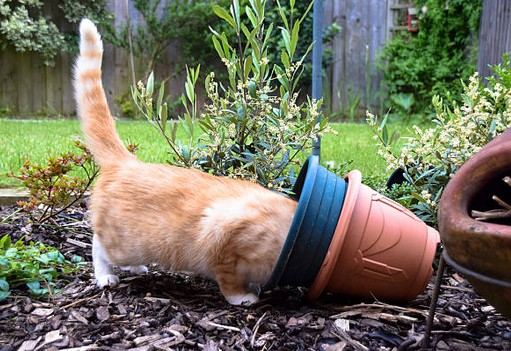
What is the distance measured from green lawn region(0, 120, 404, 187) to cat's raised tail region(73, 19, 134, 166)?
3.75 ft

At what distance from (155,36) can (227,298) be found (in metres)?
8.62

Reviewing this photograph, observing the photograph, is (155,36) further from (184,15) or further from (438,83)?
(438,83)

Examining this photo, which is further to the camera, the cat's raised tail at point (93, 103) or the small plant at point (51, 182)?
the small plant at point (51, 182)

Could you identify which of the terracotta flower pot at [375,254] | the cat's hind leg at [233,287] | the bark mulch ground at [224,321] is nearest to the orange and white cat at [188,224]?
the cat's hind leg at [233,287]

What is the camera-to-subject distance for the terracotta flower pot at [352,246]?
77.7 inches

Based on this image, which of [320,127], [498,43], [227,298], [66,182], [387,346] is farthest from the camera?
[498,43]

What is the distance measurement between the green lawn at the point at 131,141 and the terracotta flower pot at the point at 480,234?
2393 millimetres

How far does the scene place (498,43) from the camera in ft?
24.0

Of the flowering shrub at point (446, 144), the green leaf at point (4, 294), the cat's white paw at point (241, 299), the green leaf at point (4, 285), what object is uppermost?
the flowering shrub at point (446, 144)

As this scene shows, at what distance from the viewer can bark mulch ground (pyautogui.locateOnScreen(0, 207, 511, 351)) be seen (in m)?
1.82

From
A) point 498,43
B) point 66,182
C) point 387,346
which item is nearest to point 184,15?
point 498,43

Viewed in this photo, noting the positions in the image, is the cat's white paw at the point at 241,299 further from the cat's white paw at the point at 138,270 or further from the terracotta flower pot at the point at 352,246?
the cat's white paw at the point at 138,270

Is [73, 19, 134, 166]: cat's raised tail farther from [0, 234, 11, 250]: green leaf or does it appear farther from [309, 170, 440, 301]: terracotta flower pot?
[309, 170, 440, 301]: terracotta flower pot

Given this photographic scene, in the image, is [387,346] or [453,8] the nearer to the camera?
[387,346]
